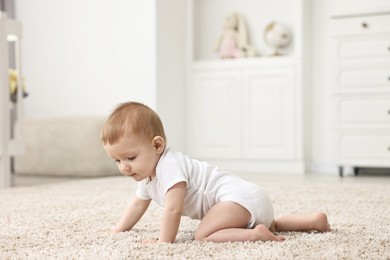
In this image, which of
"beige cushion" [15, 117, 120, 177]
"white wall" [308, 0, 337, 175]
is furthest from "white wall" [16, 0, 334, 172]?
"beige cushion" [15, 117, 120, 177]

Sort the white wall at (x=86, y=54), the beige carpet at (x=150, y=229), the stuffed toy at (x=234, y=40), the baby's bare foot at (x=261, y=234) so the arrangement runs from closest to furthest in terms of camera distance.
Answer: the beige carpet at (x=150, y=229), the baby's bare foot at (x=261, y=234), the white wall at (x=86, y=54), the stuffed toy at (x=234, y=40)

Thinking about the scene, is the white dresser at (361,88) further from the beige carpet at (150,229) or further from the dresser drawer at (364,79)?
the beige carpet at (150,229)

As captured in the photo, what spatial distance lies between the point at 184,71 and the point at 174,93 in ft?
0.67

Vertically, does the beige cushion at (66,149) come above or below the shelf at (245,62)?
below

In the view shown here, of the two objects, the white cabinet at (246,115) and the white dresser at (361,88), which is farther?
the white cabinet at (246,115)

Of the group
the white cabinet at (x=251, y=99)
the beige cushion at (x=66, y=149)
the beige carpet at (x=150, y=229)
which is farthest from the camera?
the white cabinet at (x=251, y=99)

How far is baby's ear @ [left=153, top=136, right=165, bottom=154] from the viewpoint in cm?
131

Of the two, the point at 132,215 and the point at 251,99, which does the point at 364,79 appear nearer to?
the point at 251,99

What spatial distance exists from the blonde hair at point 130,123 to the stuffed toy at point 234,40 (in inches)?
116

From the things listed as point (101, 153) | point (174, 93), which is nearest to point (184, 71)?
point (174, 93)

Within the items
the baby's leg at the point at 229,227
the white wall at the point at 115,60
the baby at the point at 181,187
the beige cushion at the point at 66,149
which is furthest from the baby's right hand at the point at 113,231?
the white wall at the point at 115,60

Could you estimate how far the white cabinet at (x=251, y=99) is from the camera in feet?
12.9

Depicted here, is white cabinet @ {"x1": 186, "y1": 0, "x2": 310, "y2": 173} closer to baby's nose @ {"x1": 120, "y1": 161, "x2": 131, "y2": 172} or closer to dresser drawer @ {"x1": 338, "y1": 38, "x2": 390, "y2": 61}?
dresser drawer @ {"x1": 338, "y1": 38, "x2": 390, "y2": 61}

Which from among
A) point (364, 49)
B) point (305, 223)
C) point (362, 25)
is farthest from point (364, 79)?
point (305, 223)
